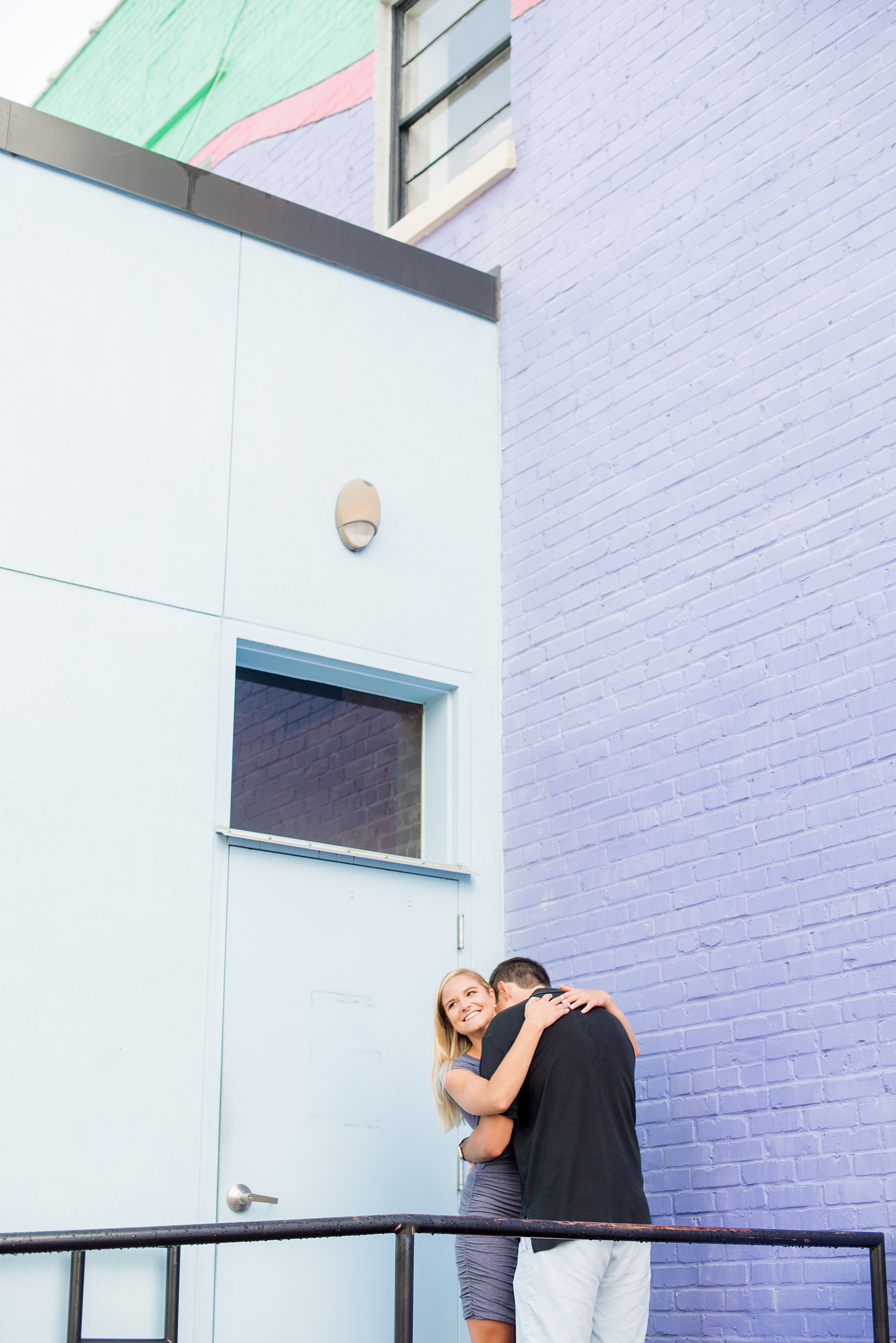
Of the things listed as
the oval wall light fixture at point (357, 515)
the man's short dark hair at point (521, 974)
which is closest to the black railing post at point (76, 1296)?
the man's short dark hair at point (521, 974)

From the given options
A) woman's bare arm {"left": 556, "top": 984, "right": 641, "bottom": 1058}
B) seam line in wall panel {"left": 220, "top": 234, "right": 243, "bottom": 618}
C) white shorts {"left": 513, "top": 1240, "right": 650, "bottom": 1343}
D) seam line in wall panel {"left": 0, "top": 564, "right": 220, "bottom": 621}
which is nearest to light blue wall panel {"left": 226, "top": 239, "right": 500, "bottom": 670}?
seam line in wall panel {"left": 220, "top": 234, "right": 243, "bottom": 618}

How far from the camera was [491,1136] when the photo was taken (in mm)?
3969

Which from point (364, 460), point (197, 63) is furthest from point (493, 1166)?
point (197, 63)

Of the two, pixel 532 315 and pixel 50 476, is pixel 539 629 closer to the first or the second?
pixel 532 315

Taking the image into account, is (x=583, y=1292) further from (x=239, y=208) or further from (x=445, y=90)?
(x=445, y=90)

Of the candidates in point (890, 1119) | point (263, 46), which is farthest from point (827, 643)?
point (263, 46)

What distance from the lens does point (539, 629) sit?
5.64 m

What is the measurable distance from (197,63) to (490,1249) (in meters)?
7.53

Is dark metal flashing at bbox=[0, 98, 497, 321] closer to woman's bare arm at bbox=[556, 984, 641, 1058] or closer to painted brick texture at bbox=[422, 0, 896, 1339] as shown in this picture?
painted brick texture at bbox=[422, 0, 896, 1339]

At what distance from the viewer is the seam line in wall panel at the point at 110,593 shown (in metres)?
4.66

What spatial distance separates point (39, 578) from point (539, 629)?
6.31 ft

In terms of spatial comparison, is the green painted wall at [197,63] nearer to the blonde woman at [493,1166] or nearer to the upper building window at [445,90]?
the upper building window at [445,90]

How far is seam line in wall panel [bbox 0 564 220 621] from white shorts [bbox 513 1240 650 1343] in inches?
91.2

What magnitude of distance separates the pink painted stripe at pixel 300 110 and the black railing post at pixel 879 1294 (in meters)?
5.90
